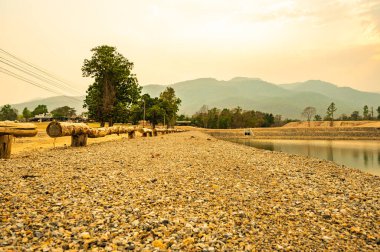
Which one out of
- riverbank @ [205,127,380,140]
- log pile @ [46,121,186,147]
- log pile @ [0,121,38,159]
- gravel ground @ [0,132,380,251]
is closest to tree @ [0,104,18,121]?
riverbank @ [205,127,380,140]

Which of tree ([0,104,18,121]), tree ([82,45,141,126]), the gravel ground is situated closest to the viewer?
the gravel ground

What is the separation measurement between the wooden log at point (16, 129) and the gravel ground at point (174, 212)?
340 centimetres

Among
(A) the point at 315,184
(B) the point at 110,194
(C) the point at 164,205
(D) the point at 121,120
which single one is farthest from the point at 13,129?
(D) the point at 121,120

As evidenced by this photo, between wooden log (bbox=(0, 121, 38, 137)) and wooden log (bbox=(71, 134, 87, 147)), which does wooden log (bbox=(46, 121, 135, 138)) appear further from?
wooden log (bbox=(0, 121, 38, 137))

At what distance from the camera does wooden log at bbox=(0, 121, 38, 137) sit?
1219 centimetres

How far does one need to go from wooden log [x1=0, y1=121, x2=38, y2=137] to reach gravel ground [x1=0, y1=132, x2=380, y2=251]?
3403 mm

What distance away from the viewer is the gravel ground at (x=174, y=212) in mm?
4613

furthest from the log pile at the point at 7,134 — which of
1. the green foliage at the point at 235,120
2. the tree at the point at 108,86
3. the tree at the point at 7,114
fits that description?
the tree at the point at 7,114

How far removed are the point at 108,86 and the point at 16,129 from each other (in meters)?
44.3

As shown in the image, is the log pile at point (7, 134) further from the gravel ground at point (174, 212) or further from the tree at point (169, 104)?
the tree at point (169, 104)

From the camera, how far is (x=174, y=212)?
598 cm

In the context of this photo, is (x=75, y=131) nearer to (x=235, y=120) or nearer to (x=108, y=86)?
(x=108, y=86)

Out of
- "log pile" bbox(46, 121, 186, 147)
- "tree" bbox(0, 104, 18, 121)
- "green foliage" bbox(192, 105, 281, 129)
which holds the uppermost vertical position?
"tree" bbox(0, 104, 18, 121)

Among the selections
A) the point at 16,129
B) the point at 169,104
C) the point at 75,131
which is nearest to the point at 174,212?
the point at 16,129
